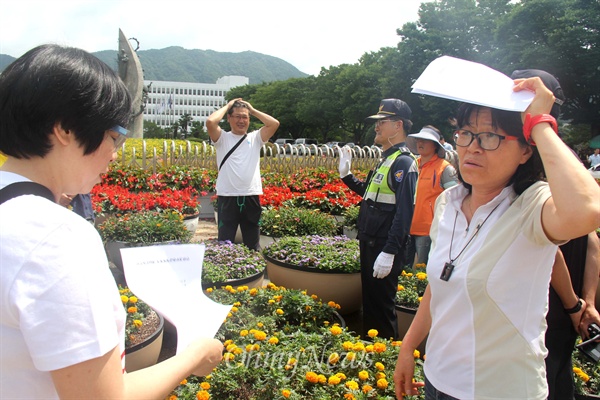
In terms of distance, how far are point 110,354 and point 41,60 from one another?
648 mm

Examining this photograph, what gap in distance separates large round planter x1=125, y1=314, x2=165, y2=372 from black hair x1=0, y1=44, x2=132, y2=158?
6.79 feet

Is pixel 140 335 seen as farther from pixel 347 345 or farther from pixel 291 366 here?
pixel 347 345

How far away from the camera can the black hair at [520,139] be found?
152 centimetres

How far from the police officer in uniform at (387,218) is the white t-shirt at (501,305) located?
173 centimetres

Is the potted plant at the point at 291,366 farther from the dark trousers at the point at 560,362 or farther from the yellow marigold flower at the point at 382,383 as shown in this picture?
the dark trousers at the point at 560,362

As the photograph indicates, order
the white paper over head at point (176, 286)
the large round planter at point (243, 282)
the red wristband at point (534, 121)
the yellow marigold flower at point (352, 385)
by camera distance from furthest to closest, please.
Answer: the large round planter at point (243, 282) → the yellow marigold flower at point (352, 385) → the red wristband at point (534, 121) → the white paper over head at point (176, 286)

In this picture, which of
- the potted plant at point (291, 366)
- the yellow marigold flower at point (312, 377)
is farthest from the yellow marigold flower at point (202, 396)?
the yellow marigold flower at point (312, 377)

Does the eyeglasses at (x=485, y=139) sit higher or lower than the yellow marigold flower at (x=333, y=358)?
higher

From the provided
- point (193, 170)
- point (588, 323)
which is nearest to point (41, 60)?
point (588, 323)

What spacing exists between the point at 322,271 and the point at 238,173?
5.44 ft

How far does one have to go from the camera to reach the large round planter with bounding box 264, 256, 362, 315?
4.20 metres

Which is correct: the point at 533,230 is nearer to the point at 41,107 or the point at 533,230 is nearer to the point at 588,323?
the point at 588,323

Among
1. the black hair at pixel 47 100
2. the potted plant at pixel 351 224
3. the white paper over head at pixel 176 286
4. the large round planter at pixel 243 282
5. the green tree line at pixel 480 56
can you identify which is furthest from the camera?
the green tree line at pixel 480 56

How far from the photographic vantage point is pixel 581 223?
1.23 meters
